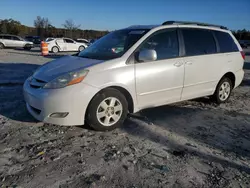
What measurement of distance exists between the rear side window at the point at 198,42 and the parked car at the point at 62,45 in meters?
19.0

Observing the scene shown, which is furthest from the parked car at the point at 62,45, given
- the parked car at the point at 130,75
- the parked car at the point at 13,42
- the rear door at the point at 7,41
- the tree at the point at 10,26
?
the tree at the point at 10,26

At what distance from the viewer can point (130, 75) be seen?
3664 mm

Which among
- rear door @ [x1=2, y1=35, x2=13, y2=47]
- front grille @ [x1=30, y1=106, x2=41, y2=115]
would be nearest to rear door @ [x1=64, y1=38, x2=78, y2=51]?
rear door @ [x1=2, y1=35, x2=13, y2=47]

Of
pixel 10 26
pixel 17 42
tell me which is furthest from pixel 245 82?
pixel 10 26

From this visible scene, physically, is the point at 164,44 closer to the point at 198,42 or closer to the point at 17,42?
the point at 198,42

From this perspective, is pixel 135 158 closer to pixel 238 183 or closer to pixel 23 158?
pixel 238 183

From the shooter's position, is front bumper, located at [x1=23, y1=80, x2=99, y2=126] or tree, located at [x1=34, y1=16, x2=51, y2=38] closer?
front bumper, located at [x1=23, y1=80, x2=99, y2=126]

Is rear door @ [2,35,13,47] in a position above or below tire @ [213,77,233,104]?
above

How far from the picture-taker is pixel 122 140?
338cm

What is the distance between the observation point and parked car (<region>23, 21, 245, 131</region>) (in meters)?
3.34

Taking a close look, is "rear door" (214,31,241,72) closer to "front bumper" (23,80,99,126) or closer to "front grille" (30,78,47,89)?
"front bumper" (23,80,99,126)

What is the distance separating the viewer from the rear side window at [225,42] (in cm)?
505

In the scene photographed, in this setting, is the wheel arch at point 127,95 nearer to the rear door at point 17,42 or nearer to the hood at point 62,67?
the hood at point 62,67

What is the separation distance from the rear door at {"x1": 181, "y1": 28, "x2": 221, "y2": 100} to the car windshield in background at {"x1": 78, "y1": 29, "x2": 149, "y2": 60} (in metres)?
1.00
